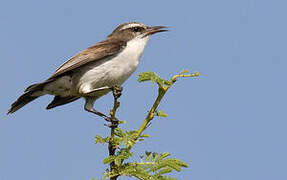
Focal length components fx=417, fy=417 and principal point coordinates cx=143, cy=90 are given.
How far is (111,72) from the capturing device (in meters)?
7.17

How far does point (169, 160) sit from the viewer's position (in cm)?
426

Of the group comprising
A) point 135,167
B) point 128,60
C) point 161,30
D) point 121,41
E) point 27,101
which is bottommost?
point 135,167

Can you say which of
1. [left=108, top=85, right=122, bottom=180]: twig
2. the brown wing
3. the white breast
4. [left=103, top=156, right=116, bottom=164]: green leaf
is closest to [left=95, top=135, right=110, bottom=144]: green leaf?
[left=108, top=85, right=122, bottom=180]: twig

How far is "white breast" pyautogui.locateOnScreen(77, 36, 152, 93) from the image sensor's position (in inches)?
283

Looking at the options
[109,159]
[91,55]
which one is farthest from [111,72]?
[109,159]

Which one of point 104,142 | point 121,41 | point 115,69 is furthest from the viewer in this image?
point 121,41

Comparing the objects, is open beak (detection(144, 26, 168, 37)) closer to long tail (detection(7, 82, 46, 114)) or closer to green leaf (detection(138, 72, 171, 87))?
long tail (detection(7, 82, 46, 114))

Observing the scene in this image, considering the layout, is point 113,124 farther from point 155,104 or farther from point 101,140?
point 155,104

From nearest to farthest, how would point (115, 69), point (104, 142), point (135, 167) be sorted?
point (135, 167) → point (104, 142) → point (115, 69)

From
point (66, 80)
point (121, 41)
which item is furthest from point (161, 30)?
point (66, 80)

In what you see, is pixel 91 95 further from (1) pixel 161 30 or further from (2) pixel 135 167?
(2) pixel 135 167

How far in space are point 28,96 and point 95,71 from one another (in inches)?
59.7

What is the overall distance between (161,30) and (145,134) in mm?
3984

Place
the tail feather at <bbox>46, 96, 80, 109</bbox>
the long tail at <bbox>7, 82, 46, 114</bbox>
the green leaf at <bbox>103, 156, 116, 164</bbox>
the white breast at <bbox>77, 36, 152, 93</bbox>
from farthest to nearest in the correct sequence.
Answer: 1. the tail feather at <bbox>46, 96, 80, 109</bbox>
2. the long tail at <bbox>7, 82, 46, 114</bbox>
3. the white breast at <bbox>77, 36, 152, 93</bbox>
4. the green leaf at <bbox>103, 156, 116, 164</bbox>
